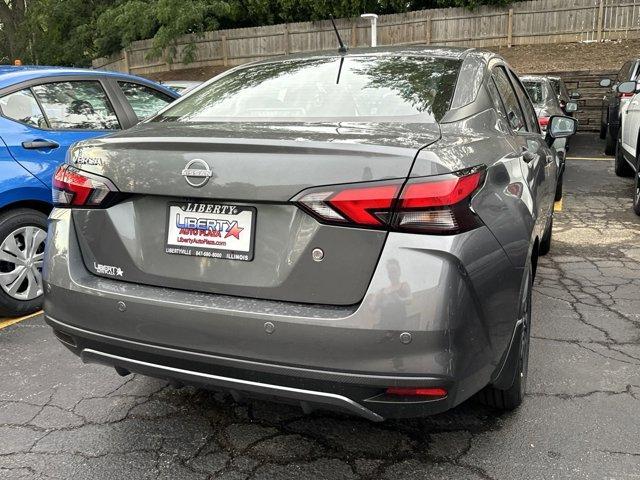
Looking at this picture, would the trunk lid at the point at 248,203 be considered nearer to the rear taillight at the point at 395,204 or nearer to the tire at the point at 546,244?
the rear taillight at the point at 395,204

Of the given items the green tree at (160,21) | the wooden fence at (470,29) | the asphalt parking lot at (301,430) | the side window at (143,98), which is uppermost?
the green tree at (160,21)

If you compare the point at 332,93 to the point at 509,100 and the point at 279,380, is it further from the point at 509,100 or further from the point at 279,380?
the point at 279,380

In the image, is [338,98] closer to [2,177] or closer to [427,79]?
[427,79]

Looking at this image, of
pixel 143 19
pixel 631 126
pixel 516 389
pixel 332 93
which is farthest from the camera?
pixel 143 19

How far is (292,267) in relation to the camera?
6.68 ft

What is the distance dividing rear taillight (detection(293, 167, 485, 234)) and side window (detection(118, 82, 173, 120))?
3534 mm

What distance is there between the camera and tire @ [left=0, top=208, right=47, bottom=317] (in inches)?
157

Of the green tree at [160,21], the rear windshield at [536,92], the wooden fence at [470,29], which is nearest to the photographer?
the rear windshield at [536,92]

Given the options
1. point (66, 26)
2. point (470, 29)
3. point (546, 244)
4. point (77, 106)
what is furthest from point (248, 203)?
point (66, 26)

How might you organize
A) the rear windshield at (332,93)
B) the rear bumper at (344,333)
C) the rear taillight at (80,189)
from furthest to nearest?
1. the rear windshield at (332,93)
2. the rear taillight at (80,189)
3. the rear bumper at (344,333)

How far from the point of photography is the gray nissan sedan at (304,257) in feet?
6.41

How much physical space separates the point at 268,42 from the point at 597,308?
21875mm

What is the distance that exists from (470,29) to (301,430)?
67.2 feet

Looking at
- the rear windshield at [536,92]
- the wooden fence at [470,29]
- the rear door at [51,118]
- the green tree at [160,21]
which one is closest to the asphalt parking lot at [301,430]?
the rear door at [51,118]
